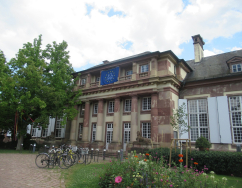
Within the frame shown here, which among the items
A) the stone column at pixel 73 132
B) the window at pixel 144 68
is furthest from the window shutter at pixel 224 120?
the stone column at pixel 73 132

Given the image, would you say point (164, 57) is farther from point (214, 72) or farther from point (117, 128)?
point (117, 128)

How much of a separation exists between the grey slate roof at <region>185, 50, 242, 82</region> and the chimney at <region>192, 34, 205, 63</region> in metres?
0.72

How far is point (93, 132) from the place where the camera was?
2642 centimetres

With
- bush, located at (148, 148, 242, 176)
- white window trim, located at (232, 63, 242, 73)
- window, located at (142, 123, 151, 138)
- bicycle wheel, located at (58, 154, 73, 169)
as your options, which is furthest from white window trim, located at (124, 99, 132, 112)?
bicycle wheel, located at (58, 154, 73, 169)

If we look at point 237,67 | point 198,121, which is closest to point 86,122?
point 198,121

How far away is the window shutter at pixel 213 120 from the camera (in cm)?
1905

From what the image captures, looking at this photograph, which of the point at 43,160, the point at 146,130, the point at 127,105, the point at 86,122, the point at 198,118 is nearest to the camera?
the point at 43,160

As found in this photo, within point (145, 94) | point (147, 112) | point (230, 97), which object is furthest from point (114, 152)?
point (230, 97)

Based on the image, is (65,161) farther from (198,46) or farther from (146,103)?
(198,46)

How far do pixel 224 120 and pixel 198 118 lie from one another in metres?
2.78

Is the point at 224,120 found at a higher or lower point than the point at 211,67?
lower

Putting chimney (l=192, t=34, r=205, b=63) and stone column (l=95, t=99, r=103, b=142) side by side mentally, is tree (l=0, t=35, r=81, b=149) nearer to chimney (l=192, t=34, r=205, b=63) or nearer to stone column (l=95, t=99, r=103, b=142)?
stone column (l=95, t=99, r=103, b=142)

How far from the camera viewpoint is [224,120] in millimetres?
18781

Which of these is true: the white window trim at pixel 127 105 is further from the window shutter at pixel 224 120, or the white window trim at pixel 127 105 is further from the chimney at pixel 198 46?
the chimney at pixel 198 46
